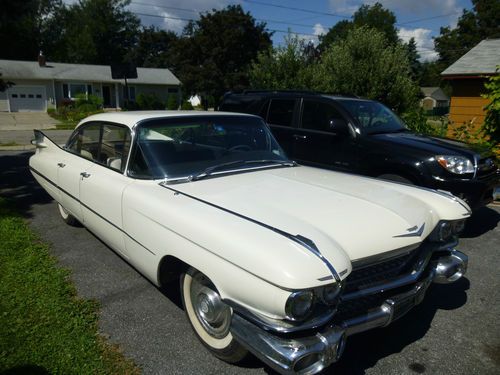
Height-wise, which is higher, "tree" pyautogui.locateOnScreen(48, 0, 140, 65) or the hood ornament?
"tree" pyautogui.locateOnScreen(48, 0, 140, 65)

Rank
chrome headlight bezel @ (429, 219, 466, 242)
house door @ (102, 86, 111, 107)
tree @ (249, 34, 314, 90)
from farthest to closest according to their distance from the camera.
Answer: house door @ (102, 86, 111, 107) < tree @ (249, 34, 314, 90) < chrome headlight bezel @ (429, 219, 466, 242)

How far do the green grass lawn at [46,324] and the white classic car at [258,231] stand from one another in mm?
578

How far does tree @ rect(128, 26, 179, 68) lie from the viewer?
64.9 meters

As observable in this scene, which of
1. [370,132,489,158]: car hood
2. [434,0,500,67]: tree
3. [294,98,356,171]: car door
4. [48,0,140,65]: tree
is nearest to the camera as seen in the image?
[370,132,489,158]: car hood

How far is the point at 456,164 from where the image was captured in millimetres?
5129

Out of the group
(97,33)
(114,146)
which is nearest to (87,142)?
(114,146)

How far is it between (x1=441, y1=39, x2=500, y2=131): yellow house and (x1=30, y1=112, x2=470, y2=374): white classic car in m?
8.52

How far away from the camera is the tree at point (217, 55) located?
42906 mm

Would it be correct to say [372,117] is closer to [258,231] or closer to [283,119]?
[283,119]

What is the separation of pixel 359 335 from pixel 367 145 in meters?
3.31

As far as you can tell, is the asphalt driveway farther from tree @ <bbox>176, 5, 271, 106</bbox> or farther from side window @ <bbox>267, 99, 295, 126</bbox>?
tree @ <bbox>176, 5, 271, 106</bbox>

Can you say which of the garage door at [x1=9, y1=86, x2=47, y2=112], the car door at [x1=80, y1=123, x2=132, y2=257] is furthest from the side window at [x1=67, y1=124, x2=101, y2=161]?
the garage door at [x1=9, y1=86, x2=47, y2=112]

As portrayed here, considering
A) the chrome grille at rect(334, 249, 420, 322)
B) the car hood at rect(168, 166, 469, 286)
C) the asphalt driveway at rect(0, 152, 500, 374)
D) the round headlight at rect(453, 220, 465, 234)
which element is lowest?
the asphalt driveway at rect(0, 152, 500, 374)

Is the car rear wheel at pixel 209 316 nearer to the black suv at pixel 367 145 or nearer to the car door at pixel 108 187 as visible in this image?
the car door at pixel 108 187
